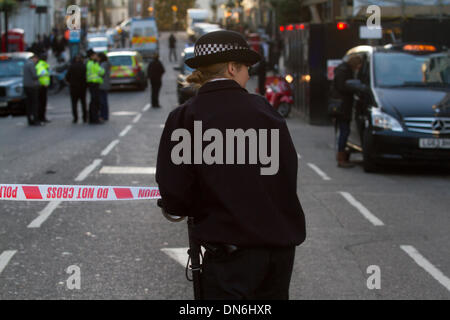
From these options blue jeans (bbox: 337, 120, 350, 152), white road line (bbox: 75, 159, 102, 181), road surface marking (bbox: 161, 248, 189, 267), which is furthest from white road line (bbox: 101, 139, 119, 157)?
road surface marking (bbox: 161, 248, 189, 267)

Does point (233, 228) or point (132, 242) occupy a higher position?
point (233, 228)

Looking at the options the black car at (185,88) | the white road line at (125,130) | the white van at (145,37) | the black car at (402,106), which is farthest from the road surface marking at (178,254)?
the white van at (145,37)

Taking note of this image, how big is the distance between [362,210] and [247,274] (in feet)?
20.5

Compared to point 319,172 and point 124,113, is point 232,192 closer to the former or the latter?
point 319,172

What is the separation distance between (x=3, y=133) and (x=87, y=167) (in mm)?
7218

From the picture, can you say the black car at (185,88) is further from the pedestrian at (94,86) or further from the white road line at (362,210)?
the white road line at (362,210)

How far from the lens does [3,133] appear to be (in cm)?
1989

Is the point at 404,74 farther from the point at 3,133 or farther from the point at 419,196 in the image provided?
the point at 3,133

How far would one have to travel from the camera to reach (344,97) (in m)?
13.3

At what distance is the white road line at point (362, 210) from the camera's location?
8.92 meters

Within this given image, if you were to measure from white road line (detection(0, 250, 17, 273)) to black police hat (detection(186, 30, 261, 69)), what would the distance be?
390 cm
